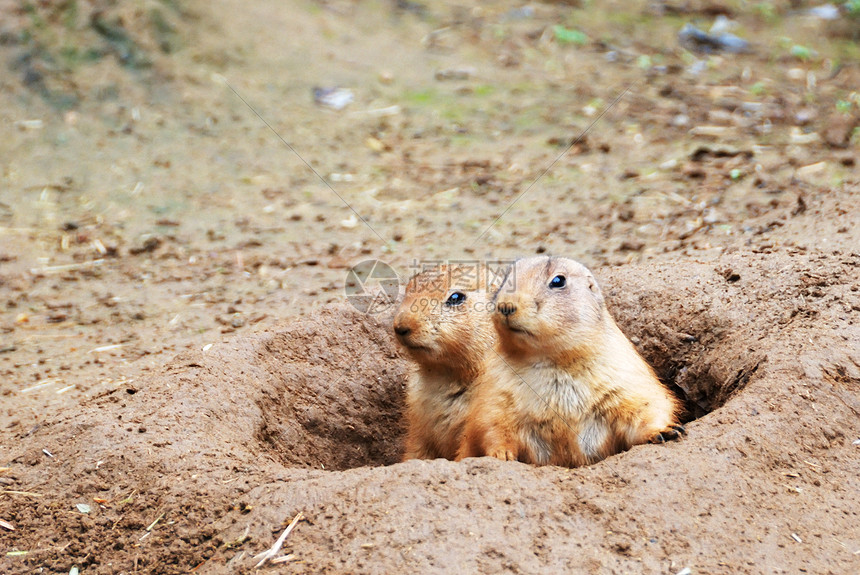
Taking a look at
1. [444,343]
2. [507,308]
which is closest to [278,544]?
[507,308]

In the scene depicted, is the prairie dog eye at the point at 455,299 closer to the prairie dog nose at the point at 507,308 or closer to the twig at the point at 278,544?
the prairie dog nose at the point at 507,308

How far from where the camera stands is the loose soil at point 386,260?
3734mm

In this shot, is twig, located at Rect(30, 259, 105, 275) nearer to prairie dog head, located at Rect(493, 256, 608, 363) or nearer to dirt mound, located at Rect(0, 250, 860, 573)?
dirt mound, located at Rect(0, 250, 860, 573)

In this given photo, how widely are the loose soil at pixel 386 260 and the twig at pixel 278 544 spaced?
34mm

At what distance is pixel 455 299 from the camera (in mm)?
5203

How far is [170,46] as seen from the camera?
429 inches

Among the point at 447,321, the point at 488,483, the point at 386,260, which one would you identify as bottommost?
the point at 386,260

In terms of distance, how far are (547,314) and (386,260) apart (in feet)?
10.6

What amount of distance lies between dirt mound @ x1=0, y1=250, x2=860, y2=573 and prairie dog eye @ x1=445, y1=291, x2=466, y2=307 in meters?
1.35

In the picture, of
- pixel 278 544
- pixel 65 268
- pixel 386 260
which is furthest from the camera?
pixel 65 268

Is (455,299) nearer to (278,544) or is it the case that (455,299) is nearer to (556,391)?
(556,391)

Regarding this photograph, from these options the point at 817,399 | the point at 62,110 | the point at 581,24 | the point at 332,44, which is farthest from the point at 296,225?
the point at 581,24

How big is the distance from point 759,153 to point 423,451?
5370 mm

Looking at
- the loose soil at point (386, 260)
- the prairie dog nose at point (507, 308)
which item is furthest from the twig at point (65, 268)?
the prairie dog nose at point (507, 308)
